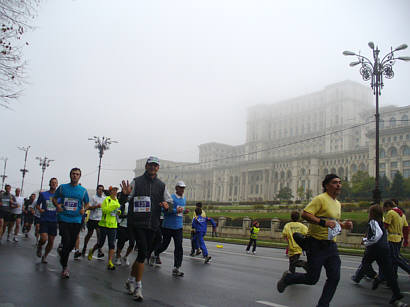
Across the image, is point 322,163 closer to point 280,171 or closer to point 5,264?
point 280,171

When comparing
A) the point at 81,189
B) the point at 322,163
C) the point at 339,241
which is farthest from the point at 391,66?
the point at 322,163

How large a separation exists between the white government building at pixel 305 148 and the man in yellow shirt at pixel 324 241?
77.9 m

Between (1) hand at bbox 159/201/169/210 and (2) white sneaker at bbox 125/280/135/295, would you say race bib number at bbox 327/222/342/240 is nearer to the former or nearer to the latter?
(1) hand at bbox 159/201/169/210

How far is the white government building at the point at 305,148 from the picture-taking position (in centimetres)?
8038

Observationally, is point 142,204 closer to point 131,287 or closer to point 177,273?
point 131,287

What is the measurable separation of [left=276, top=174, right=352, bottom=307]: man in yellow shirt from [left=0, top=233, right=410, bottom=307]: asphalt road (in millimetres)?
1044

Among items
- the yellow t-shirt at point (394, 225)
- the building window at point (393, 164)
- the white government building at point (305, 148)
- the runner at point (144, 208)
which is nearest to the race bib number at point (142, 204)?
the runner at point (144, 208)

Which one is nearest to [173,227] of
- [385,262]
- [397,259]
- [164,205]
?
[164,205]

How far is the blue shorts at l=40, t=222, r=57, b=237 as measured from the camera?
9.10 m

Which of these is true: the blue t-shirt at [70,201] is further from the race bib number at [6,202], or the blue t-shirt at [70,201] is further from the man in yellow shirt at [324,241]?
the race bib number at [6,202]

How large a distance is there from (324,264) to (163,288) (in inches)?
120

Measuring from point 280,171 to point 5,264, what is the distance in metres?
110

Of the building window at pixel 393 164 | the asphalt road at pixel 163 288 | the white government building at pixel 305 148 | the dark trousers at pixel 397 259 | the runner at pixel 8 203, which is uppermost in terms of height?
the white government building at pixel 305 148

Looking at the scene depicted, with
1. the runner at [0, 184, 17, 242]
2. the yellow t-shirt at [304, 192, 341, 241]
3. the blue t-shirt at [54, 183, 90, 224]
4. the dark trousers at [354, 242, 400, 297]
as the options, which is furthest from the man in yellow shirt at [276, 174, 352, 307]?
the runner at [0, 184, 17, 242]
